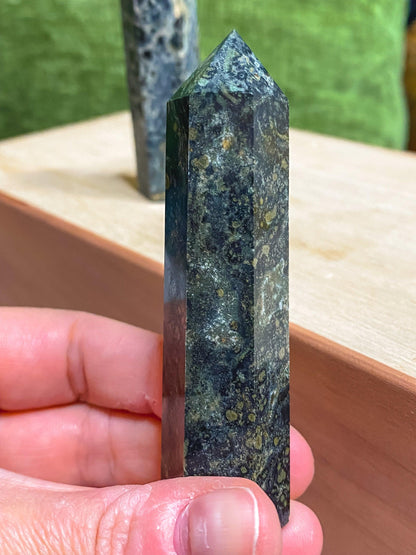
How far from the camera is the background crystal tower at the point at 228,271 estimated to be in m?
0.32

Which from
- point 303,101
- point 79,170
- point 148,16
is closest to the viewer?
point 148,16

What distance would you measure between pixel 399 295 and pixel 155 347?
7.1 inches

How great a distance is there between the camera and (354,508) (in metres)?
0.45

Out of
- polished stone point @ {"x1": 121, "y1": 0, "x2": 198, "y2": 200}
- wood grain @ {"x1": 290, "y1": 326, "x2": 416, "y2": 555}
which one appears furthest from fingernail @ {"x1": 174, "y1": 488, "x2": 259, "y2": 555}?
polished stone point @ {"x1": 121, "y1": 0, "x2": 198, "y2": 200}

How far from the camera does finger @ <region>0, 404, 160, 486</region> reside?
0.49 meters

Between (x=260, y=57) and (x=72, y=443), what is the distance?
2.28 ft

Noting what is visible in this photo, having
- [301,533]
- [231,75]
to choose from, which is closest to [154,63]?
[231,75]

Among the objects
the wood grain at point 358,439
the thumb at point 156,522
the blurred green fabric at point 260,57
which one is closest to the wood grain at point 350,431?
the wood grain at point 358,439

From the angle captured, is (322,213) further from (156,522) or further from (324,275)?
(156,522)

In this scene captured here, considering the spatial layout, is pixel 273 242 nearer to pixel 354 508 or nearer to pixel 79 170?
pixel 354 508

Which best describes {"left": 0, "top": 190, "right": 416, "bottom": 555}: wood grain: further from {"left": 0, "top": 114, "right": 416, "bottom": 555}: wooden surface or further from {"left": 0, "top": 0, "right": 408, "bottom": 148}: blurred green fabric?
{"left": 0, "top": 0, "right": 408, "bottom": 148}: blurred green fabric

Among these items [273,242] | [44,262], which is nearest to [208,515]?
[273,242]

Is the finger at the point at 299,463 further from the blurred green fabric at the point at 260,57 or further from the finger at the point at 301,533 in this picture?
the blurred green fabric at the point at 260,57

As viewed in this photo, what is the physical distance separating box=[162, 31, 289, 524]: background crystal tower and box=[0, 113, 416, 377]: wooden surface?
10cm
